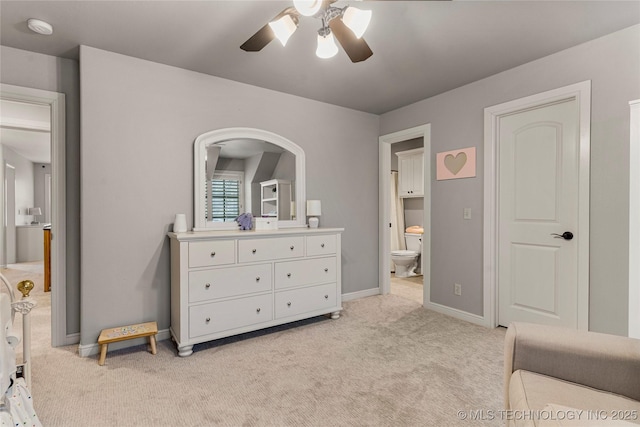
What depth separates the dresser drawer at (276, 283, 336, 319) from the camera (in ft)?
9.56

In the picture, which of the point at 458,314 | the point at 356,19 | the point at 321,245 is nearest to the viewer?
the point at 356,19

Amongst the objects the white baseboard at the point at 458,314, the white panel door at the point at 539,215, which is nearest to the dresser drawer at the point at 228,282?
the white baseboard at the point at 458,314

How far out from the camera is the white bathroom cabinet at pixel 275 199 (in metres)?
3.30

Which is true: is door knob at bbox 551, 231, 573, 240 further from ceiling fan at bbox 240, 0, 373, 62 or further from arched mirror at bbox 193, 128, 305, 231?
arched mirror at bbox 193, 128, 305, 231

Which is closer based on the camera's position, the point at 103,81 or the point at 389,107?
the point at 103,81

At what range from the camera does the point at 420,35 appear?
2285 mm

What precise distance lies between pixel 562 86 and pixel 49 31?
383cm

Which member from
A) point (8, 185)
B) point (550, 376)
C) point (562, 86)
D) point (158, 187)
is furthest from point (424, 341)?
point (8, 185)

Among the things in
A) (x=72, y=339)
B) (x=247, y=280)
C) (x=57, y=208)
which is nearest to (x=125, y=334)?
(x=72, y=339)

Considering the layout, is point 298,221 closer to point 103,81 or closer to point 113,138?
point 113,138

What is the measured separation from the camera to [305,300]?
10.0 ft

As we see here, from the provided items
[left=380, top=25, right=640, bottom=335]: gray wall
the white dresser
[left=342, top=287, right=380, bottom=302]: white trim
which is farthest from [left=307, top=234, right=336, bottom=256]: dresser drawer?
[left=380, top=25, right=640, bottom=335]: gray wall

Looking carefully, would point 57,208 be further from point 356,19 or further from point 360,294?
point 360,294

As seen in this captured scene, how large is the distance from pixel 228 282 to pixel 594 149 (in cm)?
300
